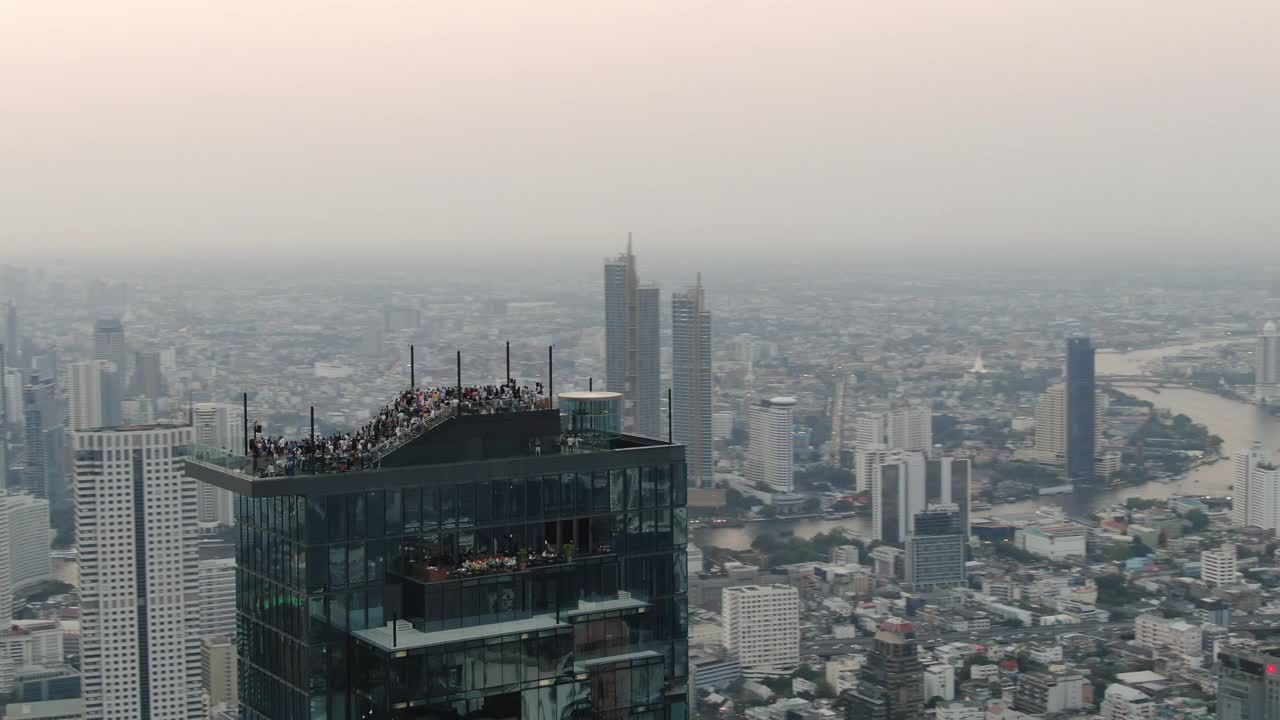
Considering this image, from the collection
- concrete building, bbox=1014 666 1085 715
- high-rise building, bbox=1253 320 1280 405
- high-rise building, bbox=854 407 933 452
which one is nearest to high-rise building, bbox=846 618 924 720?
concrete building, bbox=1014 666 1085 715

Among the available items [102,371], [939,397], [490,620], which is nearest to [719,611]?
[102,371]

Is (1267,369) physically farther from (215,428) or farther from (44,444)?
(44,444)

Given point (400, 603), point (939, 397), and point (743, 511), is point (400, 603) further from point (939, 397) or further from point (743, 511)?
point (939, 397)

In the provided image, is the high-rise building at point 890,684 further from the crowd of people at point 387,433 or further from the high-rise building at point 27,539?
the crowd of people at point 387,433

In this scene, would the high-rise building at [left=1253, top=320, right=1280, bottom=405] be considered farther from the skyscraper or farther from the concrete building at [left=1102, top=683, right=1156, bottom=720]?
the concrete building at [left=1102, top=683, right=1156, bottom=720]

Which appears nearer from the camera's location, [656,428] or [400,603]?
[400,603]

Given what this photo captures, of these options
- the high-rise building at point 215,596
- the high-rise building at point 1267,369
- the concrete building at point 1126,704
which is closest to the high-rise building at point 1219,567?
the high-rise building at point 1267,369
